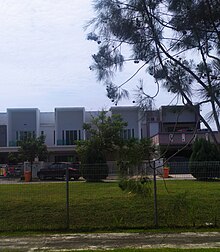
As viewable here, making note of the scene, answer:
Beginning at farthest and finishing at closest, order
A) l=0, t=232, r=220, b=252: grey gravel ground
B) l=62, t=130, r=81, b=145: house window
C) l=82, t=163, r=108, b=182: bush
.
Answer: l=62, t=130, r=81, b=145: house window → l=82, t=163, r=108, b=182: bush → l=0, t=232, r=220, b=252: grey gravel ground

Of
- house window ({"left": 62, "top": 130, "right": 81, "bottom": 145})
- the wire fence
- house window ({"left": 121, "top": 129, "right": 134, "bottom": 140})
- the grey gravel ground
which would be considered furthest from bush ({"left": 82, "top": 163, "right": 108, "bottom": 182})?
house window ({"left": 62, "top": 130, "right": 81, "bottom": 145})

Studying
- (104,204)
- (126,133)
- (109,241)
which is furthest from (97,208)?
(126,133)

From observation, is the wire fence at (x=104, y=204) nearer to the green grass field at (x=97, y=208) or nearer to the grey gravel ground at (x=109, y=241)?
the green grass field at (x=97, y=208)

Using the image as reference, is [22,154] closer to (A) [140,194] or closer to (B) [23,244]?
(B) [23,244]

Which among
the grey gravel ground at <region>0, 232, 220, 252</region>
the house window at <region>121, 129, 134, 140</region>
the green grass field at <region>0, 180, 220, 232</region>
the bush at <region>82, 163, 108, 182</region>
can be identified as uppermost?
the house window at <region>121, 129, 134, 140</region>

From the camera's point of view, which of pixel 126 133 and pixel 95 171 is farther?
pixel 126 133

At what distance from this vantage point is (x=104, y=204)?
15.1m

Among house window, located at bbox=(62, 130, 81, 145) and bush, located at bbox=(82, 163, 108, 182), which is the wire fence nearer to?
bush, located at bbox=(82, 163, 108, 182)

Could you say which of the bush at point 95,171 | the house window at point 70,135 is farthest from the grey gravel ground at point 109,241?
the house window at point 70,135

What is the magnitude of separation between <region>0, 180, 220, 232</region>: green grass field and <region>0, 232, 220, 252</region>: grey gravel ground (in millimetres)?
1025

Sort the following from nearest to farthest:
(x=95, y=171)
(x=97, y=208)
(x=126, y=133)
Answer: (x=95, y=171) → (x=97, y=208) → (x=126, y=133)

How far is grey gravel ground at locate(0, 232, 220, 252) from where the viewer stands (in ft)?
33.0

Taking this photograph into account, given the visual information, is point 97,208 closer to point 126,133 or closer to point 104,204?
point 104,204

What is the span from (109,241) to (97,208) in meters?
3.97
